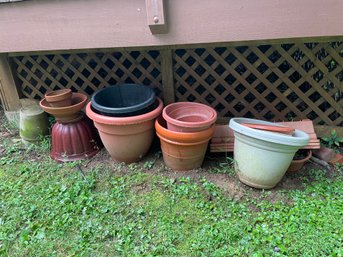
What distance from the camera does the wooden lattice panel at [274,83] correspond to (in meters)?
2.62

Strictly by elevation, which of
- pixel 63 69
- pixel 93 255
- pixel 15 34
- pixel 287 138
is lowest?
pixel 93 255

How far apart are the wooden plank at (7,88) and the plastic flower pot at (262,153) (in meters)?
2.51

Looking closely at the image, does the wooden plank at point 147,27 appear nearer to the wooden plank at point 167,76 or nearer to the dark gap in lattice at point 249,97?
the wooden plank at point 167,76

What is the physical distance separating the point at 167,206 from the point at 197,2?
4.61 feet

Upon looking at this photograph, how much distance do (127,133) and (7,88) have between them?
1816 mm

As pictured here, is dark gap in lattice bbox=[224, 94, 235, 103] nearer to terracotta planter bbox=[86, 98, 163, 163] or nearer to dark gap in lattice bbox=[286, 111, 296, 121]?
dark gap in lattice bbox=[286, 111, 296, 121]

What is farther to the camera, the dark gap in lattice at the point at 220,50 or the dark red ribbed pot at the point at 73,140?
the dark gap in lattice at the point at 220,50

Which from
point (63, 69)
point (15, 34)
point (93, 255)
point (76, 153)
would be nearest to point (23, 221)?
point (93, 255)

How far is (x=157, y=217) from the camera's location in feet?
6.70

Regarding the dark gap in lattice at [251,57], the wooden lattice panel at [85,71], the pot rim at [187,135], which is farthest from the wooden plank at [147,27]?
the dark gap in lattice at [251,57]

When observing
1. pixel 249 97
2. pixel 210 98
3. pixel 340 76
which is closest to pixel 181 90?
pixel 210 98

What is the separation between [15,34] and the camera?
7.80 feet

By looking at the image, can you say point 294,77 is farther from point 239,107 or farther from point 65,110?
point 65,110

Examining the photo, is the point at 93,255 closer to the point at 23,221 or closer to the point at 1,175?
the point at 23,221
